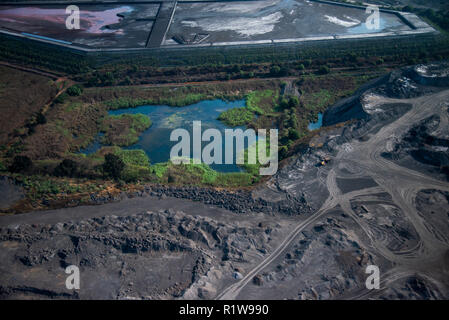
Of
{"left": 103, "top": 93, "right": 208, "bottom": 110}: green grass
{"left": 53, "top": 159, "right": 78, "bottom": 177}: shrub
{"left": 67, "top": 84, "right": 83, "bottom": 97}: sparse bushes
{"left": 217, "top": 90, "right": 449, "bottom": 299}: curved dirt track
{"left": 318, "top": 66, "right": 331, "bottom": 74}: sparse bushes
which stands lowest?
{"left": 217, "top": 90, "right": 449, "bottom": 299}: curved dirt track

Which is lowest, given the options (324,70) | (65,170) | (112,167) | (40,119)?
(65,170)

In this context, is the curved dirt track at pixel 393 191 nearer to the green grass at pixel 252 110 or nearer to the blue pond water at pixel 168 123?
the blue pond water at pixel 168 123

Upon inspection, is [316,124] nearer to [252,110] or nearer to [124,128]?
[252,110]

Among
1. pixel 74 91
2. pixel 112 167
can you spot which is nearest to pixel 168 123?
pixel 112 167

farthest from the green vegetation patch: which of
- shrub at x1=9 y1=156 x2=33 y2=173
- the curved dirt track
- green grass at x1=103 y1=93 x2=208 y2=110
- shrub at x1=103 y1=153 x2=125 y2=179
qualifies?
the curved dirt track

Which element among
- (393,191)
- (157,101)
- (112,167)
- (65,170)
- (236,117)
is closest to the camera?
(393,191)

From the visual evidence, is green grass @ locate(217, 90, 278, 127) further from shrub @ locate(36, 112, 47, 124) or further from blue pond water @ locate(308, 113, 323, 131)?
shrub @ locate(36, 112, 47, 124)
